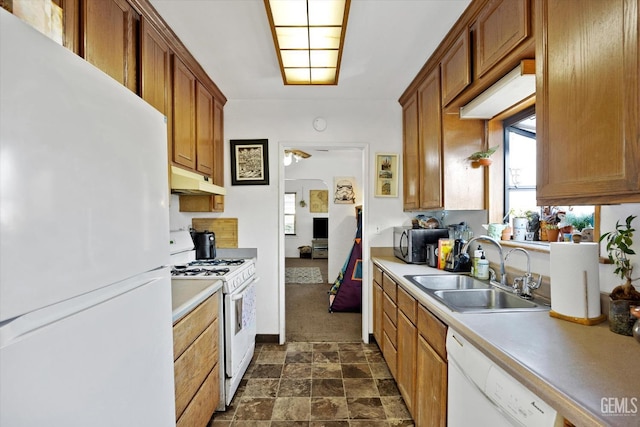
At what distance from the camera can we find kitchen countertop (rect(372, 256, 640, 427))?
0.71 m

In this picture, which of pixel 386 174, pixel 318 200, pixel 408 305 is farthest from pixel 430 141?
pixel 318 200

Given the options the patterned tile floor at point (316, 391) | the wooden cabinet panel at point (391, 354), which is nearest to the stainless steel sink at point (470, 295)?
the wooden cabinet panel at point (391, 354)

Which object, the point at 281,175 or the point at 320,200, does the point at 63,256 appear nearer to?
the point at 281,175

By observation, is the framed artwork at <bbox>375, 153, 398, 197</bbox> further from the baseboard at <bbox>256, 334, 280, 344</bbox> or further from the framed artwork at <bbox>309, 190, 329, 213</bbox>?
the framed artwork at <bbox>309, 190, 329, 213</bbox>

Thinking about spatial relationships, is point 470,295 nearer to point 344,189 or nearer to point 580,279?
point 580,279

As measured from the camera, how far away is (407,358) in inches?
76.0

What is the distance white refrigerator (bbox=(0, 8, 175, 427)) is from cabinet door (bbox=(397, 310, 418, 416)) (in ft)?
4.63

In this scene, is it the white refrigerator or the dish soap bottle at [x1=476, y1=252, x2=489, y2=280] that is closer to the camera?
the white refrigerator

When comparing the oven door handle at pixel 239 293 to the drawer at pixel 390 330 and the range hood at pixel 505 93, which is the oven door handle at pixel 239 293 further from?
the range hood at pixel 505 93

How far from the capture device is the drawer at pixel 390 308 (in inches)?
87.7

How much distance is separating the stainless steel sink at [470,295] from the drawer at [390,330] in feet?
1.52

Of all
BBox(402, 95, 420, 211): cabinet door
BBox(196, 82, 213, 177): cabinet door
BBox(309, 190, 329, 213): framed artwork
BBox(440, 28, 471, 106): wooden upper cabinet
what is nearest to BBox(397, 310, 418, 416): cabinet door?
BBox(402, 95, 420, 211): cabinet door

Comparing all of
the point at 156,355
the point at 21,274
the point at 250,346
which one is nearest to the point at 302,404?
the point at 250,346

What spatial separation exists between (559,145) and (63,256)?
1504 mm
